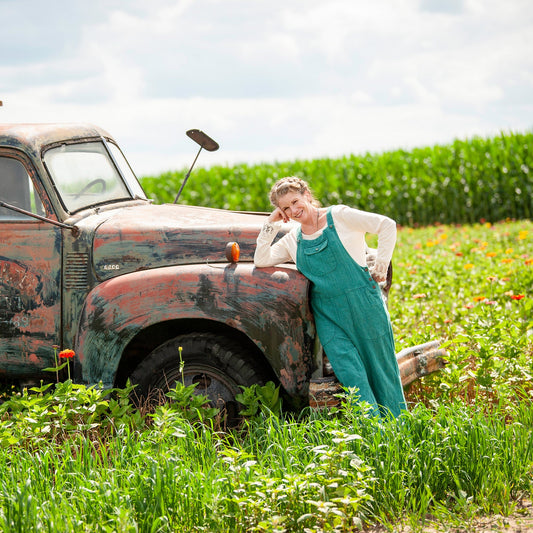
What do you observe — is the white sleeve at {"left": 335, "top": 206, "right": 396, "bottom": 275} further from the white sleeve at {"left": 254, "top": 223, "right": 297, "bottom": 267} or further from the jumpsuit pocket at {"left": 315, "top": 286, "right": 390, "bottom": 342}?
the white sleeve at {"left": 254, "top": 223, "right": 297, "bottom": 267}

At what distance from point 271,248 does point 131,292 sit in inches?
31.9

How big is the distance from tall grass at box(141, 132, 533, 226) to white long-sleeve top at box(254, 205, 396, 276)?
15031 mm

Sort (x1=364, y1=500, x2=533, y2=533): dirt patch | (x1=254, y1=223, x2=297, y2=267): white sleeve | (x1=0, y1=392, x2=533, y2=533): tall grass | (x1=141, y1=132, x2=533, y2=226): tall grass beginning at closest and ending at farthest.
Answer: (x1=0, y1=392, x2=533, y2=533): tall grass
(x1=364, y1=500, x2=533, y2=533): dirt patch
(x1=254, y1=223, x2=297, y2=267): white sleeve
(x1=141, y1=132, x2=533, y2=226): tall grass

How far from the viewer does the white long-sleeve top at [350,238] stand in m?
3.43

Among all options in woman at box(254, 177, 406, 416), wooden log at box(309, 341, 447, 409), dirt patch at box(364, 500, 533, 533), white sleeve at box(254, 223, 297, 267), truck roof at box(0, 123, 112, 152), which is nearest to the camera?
dirt patch at box(364, 500, 533, 533)

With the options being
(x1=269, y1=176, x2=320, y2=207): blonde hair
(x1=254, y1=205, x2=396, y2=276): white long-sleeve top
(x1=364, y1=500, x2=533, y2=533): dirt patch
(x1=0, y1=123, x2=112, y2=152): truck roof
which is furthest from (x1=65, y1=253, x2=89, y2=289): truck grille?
(x1=364, y1=500, x2=533, y2=533): dirt patch

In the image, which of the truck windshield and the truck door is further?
the truck windshield

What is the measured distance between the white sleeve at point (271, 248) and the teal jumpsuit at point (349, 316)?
0.29 ft

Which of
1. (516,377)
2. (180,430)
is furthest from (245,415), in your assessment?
(516,377)

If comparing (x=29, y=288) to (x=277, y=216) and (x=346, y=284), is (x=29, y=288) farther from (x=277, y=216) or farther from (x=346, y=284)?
(x=346, y=284)

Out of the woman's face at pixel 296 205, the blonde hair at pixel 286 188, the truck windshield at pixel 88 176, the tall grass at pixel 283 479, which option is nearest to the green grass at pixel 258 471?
the tall grass at pixel 283 479

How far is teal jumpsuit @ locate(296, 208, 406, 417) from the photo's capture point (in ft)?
11.3

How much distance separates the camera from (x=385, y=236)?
11.2 feet

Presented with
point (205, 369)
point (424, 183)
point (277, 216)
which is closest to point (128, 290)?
point (205, 369)
